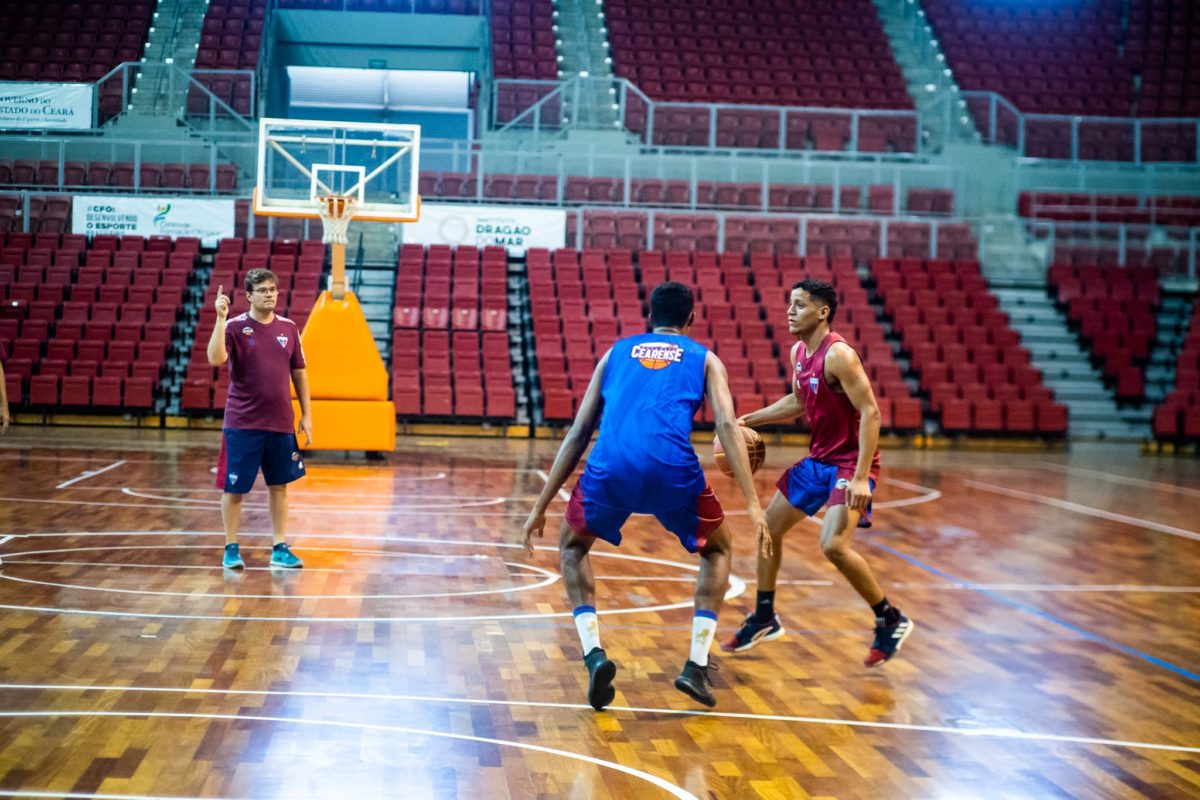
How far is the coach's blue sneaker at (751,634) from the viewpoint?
17.3 ft

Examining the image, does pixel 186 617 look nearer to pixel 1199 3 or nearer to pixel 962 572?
pixel 962 572

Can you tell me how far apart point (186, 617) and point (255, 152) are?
55.5ft

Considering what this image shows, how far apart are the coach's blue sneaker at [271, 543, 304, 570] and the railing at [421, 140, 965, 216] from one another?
14683 mm

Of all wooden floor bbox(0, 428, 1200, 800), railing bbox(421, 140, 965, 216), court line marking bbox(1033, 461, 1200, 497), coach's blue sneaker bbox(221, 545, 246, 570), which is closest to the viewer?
wooden floor bbox(0, 428, 1200, 800)

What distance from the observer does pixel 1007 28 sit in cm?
2789

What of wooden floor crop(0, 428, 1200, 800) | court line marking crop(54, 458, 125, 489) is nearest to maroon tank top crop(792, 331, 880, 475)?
wooden floor crop(0, 428, 1200, 800)

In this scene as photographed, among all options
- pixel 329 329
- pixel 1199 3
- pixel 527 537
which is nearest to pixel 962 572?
pixel 527 537

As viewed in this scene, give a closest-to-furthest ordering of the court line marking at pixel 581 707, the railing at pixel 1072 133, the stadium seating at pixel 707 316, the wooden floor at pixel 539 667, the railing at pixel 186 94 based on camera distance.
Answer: the wooden floor at pixel 539 667 → the court line marking at pixel 581 707 → the stadium seating at pixel 707 316 → the railing at pixel 186 94 → the railing at pixel 1072 133

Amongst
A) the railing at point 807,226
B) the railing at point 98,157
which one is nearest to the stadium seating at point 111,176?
the railing at point 98,157

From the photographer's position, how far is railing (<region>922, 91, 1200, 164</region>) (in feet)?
76.4

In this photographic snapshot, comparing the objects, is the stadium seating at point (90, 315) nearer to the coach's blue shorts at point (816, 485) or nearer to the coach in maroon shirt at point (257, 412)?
the coach in maroon shirt at point (257, 412)

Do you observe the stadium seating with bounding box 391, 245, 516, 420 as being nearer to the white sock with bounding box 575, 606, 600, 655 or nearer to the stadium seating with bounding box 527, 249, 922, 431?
the stadium seating with bounding box 527, 249, 922, 431

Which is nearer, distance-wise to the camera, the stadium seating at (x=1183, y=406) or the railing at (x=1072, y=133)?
the stadium seating at (x=1183, y=406)

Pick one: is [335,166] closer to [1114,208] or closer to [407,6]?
[407,6]
